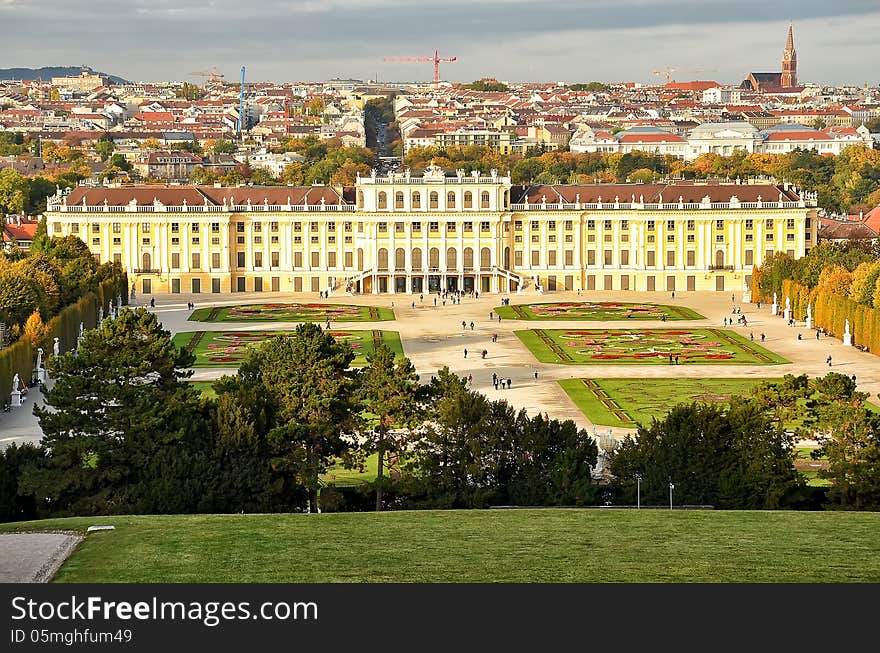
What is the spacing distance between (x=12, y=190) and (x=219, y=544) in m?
112

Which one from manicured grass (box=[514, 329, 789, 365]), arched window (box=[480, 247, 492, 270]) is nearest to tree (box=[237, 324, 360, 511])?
manicured grass (box=[514, 329, 789, 365])

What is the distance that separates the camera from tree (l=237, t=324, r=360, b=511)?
39062mm

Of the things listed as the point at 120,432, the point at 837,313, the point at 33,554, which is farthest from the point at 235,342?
the point at 33,554

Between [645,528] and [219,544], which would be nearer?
[219,544]

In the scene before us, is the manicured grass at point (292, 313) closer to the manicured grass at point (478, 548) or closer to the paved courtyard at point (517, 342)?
the paved courtyard at point (517, 342)

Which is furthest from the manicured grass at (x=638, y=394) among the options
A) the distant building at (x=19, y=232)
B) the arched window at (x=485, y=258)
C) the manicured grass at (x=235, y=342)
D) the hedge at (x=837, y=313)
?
the distant building at (x=19, y=232)

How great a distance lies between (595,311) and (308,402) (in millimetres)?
52142

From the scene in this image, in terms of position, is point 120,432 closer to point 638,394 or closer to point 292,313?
point 638,394

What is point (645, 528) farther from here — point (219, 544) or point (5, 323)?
point (5, 323)

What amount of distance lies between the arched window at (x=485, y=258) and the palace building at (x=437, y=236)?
61mm

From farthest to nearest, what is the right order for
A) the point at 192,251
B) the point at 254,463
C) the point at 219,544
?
the point at 192,251 → the point at 254,463 → the point at 219,544
